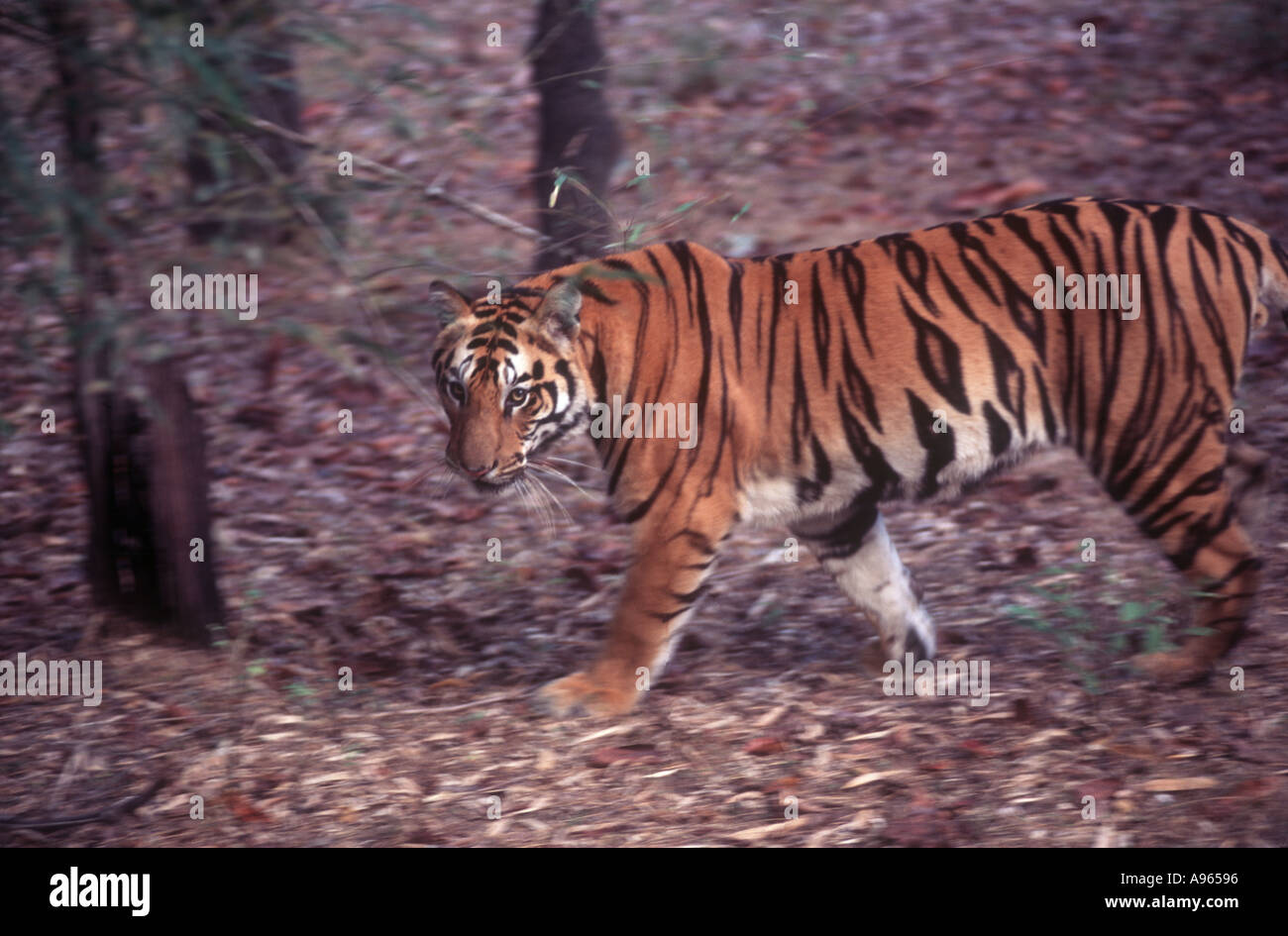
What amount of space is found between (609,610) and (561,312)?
1531 millimetres

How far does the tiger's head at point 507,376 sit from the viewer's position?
14.4ft

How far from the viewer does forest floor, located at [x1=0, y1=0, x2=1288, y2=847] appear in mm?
3955

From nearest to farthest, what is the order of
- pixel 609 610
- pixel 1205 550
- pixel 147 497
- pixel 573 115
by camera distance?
pixel 1205 550, pixel 147 497, pixel 609 610, pixel 573 115

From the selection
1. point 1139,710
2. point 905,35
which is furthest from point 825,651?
point 905,35

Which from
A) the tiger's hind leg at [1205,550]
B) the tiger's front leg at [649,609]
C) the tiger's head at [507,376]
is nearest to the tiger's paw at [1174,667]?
the tiger's hind leg at [1205,550]

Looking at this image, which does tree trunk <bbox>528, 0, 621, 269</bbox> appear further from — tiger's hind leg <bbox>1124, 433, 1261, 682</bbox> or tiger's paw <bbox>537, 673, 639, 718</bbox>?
tiger's hind leg <bbox>1124, 433, 1261, 682</bbox>

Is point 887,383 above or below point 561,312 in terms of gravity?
below

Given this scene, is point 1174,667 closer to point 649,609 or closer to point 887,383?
point 887,383

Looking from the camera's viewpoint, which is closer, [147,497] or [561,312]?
[561,312]

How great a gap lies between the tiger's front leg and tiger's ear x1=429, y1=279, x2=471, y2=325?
97cm

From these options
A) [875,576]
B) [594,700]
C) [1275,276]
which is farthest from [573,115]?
[1275,276]

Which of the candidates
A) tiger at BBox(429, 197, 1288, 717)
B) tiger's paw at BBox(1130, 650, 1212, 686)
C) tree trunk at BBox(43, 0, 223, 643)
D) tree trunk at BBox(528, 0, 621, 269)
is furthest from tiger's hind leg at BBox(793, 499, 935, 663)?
tree trunk at BBox(528, 0, 621, 269)

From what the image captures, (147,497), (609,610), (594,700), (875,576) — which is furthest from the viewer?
(609,610)

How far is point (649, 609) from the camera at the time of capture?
4.45m
